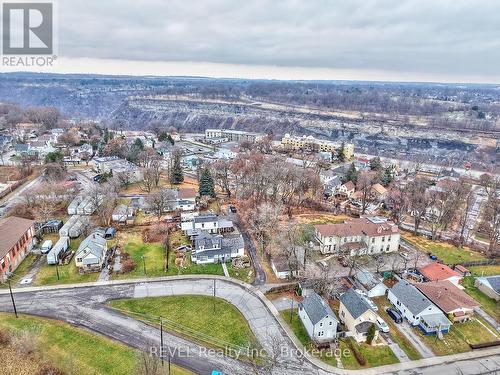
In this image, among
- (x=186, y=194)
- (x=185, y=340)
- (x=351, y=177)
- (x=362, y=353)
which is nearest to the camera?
(x=362, y=353)

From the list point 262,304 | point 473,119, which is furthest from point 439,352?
point 473,119

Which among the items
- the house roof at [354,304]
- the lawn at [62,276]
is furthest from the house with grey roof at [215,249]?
the house roof at [354,304]

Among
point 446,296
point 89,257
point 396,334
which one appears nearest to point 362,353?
point 396,334

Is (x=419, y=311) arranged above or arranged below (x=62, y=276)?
above

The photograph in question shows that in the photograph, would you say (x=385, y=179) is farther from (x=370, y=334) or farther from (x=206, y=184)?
(x=370, y=334)

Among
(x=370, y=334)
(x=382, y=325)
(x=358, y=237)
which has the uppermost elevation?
(x=358, y=237)

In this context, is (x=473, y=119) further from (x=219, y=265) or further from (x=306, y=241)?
(x=219, y=265)

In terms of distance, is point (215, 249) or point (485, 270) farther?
point (485, 270)
